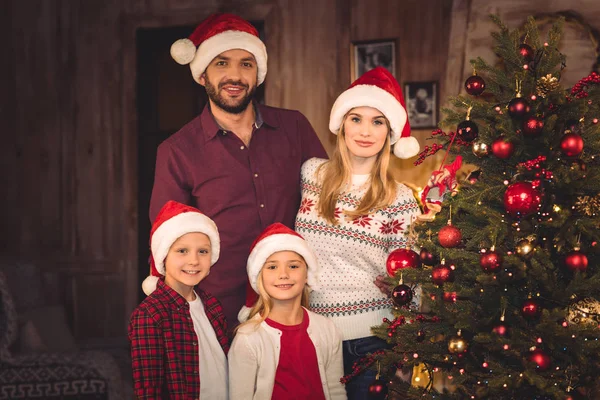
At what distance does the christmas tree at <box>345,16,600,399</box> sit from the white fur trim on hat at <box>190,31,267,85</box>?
101cm

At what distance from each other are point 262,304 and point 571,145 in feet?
4.10

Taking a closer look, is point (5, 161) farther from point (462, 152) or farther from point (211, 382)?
point (462, 152)

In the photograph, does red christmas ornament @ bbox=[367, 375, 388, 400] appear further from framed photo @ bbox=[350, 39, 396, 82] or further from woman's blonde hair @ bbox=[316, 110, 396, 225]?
framed photo @ bbox=[350, 39, 396, 82]

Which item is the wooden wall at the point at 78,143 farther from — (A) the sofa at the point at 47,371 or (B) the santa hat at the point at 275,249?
(B) the santa hat at the point at 275,249

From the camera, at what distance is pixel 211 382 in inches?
99.1

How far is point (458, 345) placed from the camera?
7.06ft

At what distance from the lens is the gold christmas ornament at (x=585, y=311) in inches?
Result: 87.7

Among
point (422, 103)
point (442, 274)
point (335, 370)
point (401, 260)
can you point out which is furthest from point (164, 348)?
point (422, 103)

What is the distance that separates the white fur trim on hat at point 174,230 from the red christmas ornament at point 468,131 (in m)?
1.03

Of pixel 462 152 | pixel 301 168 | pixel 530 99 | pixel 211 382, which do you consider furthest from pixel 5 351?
pixel 530 99

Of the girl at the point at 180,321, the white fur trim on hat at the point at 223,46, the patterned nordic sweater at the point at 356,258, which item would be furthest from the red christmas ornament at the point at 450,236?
the white fur trim on hat at the point at 223,46

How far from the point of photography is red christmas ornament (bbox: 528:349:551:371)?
2.04 m

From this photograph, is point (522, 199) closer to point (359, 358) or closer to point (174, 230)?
point (359, 358)

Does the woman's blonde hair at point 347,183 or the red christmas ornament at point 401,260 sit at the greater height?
the woman's blonde hair at point 347,183
